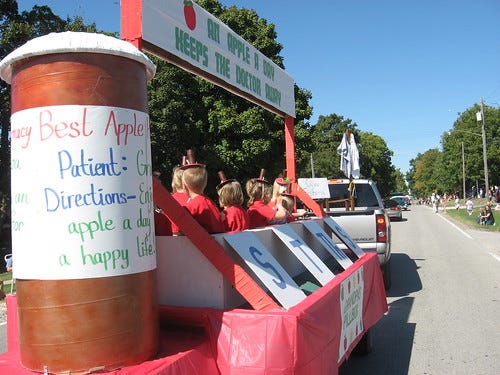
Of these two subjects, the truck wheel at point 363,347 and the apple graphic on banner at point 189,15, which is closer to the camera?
the apple graphic on banner at point 189,15

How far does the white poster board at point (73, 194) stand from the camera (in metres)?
2.13

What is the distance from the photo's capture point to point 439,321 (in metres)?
6.79

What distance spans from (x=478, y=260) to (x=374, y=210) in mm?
5519

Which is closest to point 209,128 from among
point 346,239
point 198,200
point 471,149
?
point 346,239

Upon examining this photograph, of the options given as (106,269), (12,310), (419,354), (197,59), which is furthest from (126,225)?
(419,354)

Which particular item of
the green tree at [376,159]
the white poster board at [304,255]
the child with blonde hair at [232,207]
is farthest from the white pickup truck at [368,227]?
the green tree at [376,159]

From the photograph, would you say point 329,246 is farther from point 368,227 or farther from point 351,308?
point 368,227

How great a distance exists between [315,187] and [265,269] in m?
4.68

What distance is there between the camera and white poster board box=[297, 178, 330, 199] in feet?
25.0

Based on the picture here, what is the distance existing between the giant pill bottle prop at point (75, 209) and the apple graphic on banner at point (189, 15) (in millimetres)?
1498

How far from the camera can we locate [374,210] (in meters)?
8.93

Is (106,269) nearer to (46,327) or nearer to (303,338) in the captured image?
(46,327)

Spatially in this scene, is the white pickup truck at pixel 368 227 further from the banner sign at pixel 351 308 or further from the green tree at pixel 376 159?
the green tree at pixel 376 159

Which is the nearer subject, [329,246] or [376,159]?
[329,246]
